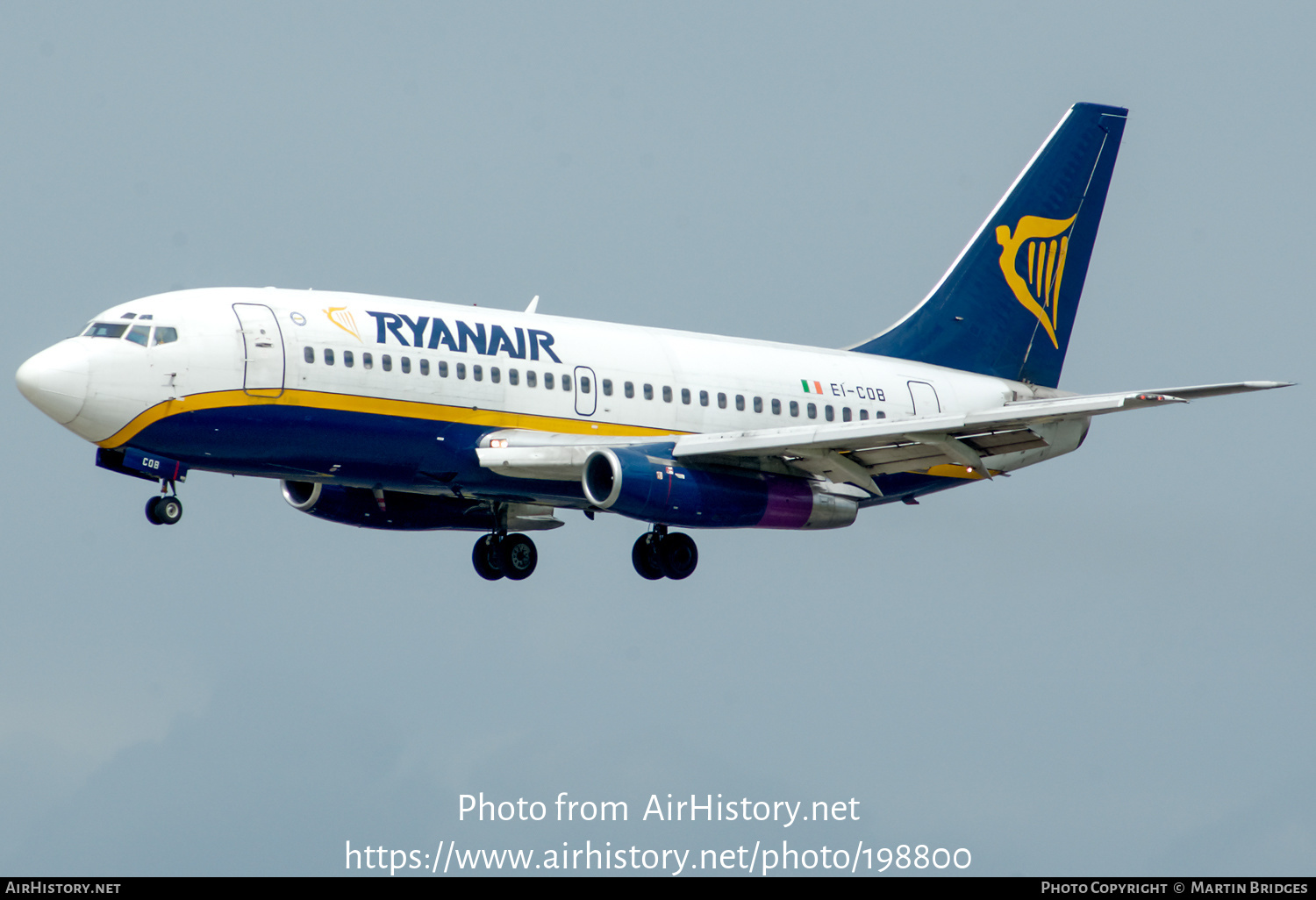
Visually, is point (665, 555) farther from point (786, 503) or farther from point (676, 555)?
point (786, 503)

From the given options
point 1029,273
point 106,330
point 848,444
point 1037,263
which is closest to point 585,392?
point 848,444

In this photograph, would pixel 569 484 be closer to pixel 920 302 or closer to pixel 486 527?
pixel 486 527

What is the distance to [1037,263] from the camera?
51312 millimetres

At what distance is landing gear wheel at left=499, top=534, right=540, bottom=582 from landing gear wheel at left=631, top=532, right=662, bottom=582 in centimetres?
404

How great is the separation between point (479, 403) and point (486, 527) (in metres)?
7.17

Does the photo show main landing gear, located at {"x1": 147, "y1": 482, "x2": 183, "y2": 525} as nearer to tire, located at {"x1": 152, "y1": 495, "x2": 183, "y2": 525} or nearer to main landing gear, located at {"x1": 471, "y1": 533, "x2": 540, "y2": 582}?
tire, located at {"x1": 152, "y1": 495, "x2": 183, "y2": 525}

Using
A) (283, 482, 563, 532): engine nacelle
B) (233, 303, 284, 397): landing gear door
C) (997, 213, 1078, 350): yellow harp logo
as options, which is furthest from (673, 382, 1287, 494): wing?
(997, 213, 1078, 350): yellow harp logo

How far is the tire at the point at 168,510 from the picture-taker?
37719mm

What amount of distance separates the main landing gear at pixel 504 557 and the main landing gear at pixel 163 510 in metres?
10.6

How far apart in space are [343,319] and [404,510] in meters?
7.76

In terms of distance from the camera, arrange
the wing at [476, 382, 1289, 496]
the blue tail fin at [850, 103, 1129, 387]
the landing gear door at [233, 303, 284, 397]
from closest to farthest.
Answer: the landing gear door at [233, 303, 284, 397], the wing at [476, 382, 1289, 496], the blue tail fin at [850, 103, 1129, 387]

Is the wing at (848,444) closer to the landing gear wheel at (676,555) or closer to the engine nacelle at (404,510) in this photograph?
the landing gear wheel at (676,555)

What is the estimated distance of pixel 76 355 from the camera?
36.9 meters

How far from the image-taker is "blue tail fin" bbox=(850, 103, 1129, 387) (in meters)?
50.3
